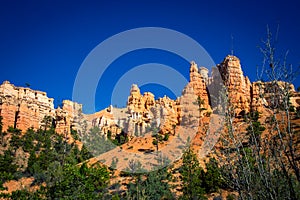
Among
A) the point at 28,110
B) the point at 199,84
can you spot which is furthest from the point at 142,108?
the point at 28,110

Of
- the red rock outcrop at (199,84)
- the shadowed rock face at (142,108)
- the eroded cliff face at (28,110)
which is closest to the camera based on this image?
the shadowed rock face at (142,108)

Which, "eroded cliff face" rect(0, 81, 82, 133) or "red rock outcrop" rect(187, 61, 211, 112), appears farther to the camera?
"eroded cliff face" rect(0, 81, 82, 133)

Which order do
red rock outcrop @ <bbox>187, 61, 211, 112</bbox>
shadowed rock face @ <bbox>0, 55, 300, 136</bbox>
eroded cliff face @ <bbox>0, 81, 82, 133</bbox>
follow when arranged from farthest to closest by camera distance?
eroded cliff face @ <bbox>0, 81, 82, 133</bbox>, red rock outcrop @ <bbox>187, 61, 211, 112</bbox>, shadowed rock face @ <bbox>0, 55, 300, 136</bbox>

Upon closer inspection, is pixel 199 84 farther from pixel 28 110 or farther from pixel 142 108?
pixel 28 110

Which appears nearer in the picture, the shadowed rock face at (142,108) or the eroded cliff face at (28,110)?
the shadowed rock face at (142,108)

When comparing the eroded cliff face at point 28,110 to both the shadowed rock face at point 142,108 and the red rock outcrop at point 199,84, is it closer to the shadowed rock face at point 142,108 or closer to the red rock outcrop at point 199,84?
the shadowed rock face at point 142,108

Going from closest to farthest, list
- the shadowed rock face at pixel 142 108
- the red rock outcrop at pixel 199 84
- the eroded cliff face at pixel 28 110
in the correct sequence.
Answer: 1. the shadowed rock face at pixel 142 108
2. the red rock outcrop at pixel 199 84
3. the eroded cliff face at pixel 28 110

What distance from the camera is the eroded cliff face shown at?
183 feet

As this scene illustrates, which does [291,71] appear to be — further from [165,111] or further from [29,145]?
[165,111]

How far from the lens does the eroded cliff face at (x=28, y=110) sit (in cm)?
5588

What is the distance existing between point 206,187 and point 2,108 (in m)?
47.0

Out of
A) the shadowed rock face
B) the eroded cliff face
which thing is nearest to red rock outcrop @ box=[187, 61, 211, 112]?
the shadowed rock face

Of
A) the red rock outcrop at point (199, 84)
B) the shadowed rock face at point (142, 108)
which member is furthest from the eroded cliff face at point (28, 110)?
the red rock outcrop at point (199, 84)

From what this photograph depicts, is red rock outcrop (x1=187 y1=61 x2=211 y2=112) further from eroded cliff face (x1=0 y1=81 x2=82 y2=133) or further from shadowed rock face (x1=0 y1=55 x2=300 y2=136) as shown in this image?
eroded cliff face (x1=0 y1=81 x2=82 y2=133)
